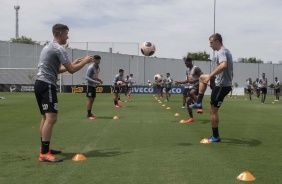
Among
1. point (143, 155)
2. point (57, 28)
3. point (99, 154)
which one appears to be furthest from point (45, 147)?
point (57, 28)

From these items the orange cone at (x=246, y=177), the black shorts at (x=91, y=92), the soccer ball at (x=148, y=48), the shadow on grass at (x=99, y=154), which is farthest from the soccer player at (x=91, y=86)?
the orange cone at (x=246, y=177)

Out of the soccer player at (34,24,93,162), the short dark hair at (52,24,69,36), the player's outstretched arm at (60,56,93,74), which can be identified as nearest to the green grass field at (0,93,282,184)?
the soccer player at (34,24,93,162)

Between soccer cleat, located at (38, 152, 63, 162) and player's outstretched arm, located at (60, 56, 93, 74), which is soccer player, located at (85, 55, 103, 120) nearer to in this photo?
player's outstretched arm, located at (60, 56, 93, 74)

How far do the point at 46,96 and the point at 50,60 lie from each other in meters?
0.61

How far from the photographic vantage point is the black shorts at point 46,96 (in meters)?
5.78

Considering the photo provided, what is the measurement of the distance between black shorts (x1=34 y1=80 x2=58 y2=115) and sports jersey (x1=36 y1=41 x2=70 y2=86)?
9 cm

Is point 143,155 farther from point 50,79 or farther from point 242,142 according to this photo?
point 242,142

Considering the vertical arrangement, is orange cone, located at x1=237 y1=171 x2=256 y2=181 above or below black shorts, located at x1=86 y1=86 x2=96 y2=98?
below

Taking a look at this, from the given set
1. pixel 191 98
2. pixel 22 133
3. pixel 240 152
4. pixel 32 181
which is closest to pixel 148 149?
pixel 240 152

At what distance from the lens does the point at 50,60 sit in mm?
5891

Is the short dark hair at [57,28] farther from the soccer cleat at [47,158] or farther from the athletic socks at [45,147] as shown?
the soccer cleat at [47,158]

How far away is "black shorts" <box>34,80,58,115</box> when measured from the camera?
578 centimetres

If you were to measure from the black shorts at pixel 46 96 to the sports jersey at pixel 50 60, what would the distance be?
9 centimetres

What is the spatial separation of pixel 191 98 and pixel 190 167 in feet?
20.8
